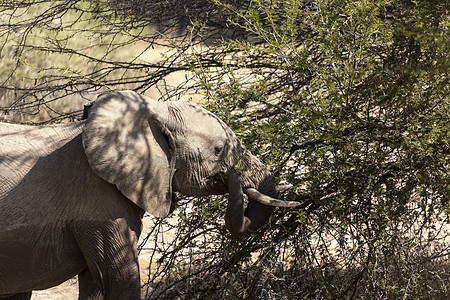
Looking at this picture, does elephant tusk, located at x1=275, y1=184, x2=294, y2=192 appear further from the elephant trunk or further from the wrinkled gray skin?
the wrinkled gray skin

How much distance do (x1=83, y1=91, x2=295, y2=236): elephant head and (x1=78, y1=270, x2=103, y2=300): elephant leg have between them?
1.76 feet

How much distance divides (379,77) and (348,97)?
0.39 meters

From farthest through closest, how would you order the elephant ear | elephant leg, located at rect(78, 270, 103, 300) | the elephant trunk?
the elephant trunk → elephant leg, located at rect(78, 270, 103, 300) → the elephant ear

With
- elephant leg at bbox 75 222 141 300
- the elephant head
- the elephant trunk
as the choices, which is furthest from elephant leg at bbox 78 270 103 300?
the elephant trunk

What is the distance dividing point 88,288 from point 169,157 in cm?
88

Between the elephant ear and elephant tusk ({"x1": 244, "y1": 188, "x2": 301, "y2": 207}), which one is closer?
the elephant ear

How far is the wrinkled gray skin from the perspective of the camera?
10.8 feet

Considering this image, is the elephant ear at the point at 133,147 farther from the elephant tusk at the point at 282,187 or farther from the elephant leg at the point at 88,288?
the elephant tusk at the point at 282,187

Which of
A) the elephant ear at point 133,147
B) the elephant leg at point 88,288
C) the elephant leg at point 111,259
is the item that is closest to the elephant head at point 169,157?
the elephant ear at point 133,147

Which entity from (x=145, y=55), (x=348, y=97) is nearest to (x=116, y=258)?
(x=348, y=97)

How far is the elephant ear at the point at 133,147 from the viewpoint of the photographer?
3.27 m

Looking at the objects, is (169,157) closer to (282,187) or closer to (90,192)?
(90,192)

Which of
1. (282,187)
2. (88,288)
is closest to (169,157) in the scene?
(282,187)

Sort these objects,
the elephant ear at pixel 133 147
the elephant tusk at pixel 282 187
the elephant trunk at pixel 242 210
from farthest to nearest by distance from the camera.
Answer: the elephant tusk at pixel 282 187 → the elephant trunk at pixel 242 210 → the elephant ear at pixel 133 147
